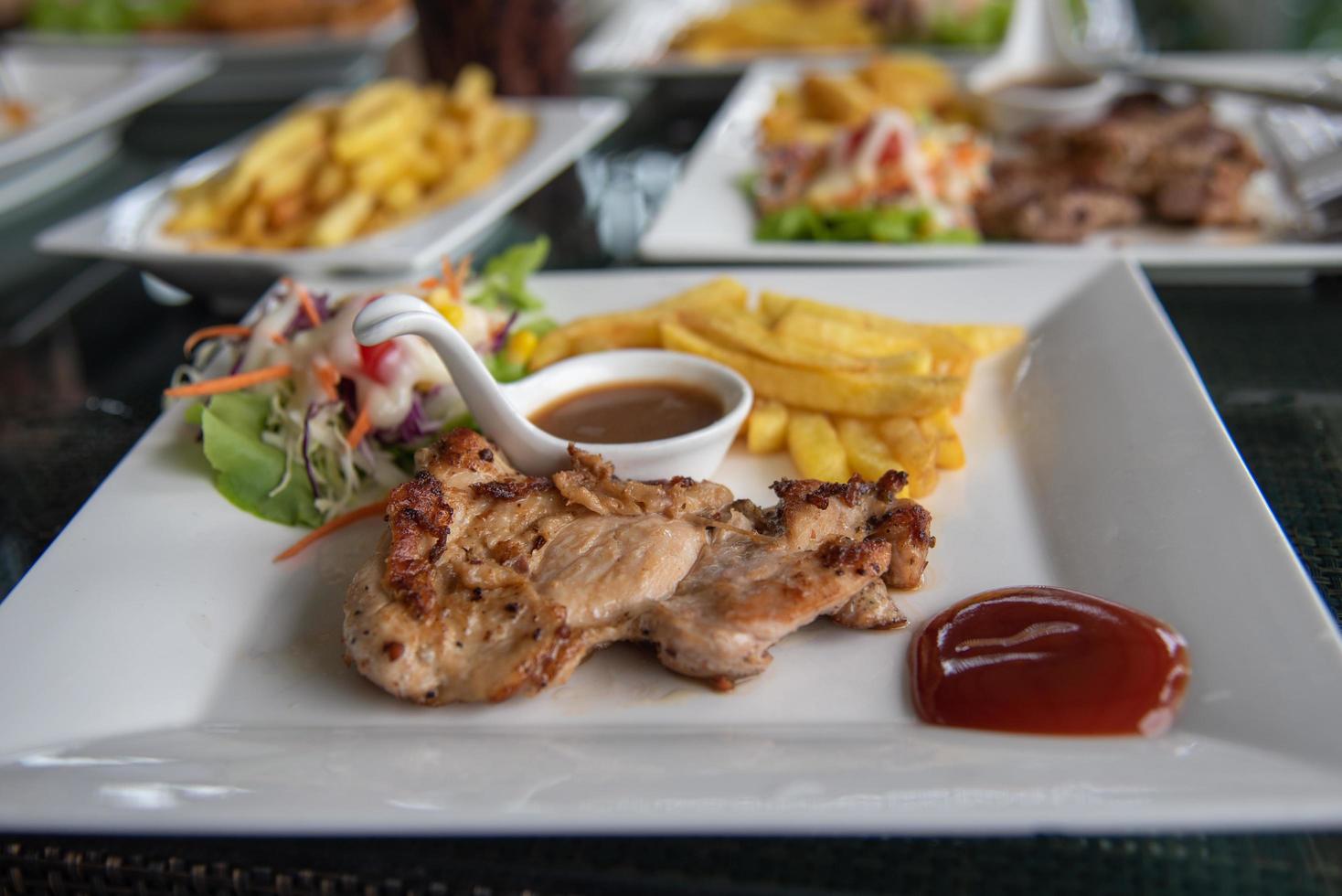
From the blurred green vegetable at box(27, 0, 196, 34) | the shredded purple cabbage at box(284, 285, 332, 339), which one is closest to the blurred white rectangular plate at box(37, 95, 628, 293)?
the shredded purple cabbage at box(284, 285, 332, 339)

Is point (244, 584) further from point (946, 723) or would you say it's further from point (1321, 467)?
point (1321, 467)

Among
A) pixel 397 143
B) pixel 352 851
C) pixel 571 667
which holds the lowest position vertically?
pixel 352 851

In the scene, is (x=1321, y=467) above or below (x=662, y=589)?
below

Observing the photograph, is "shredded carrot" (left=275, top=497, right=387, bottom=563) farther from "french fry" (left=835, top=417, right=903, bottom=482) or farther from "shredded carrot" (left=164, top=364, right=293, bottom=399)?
"french fry" (left=835, top=417, right=903, bottom=482)

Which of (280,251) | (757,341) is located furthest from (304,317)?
(757,341)

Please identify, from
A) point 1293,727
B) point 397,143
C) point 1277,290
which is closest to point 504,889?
point 1293,727

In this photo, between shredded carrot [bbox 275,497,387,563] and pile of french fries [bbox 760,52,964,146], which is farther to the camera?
pile of french fries [bbox 760,52,964,146]
